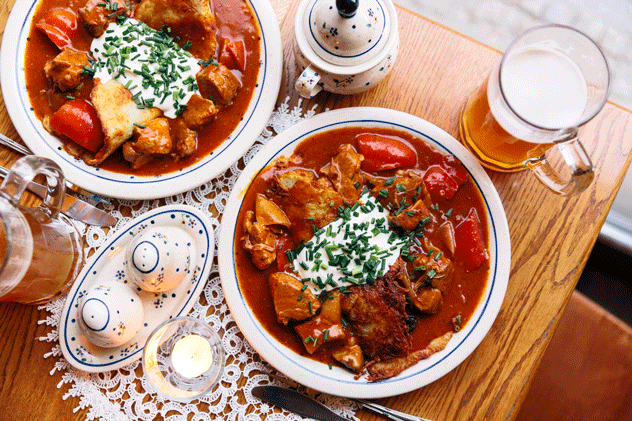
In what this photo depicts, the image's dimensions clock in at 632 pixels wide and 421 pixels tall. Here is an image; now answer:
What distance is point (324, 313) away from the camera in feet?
7.54

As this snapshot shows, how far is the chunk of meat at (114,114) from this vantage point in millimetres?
2377

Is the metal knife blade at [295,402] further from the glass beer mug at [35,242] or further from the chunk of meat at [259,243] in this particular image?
the glass beer mug at [35,242]

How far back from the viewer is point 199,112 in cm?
242

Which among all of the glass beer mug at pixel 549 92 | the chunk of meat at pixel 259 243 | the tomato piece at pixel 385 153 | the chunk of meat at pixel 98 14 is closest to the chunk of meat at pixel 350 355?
the chunk of meat at pixel 259 243

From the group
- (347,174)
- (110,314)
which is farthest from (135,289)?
(347,174)

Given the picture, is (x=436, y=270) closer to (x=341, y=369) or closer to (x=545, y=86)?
(x=341, y=369)

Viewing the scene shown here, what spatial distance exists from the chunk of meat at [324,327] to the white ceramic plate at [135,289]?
1.95ft

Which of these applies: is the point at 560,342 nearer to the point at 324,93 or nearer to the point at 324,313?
the point at 324,313

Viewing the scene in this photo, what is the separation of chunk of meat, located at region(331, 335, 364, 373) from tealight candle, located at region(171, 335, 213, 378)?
638 millimetres

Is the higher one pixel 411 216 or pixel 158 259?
pixel 411 216

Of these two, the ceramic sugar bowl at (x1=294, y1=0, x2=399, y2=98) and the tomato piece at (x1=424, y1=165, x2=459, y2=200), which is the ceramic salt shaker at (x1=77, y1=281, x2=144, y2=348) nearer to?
the ceramic sugar bowl at (x1=294, y1=0, x2=399, y2=98)

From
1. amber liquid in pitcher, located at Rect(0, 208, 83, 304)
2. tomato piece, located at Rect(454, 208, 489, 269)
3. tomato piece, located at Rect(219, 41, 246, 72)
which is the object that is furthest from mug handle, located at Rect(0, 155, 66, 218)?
tomato piece, located at Rect(454, 208, 489, 269)

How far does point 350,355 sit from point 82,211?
1.59 metres


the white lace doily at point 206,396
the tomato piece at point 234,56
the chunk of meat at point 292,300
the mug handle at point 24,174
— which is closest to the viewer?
the mug handle at point 24,174
